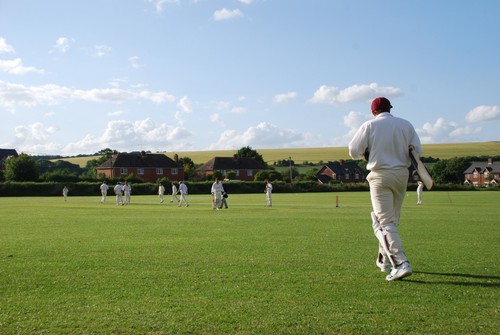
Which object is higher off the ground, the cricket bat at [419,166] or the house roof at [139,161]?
the house roof at [139,161]

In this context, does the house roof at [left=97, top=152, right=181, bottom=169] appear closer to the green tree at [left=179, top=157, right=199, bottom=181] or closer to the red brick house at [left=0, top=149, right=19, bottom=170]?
the green tree at [left=179, top=157, right=199, bottom=181]

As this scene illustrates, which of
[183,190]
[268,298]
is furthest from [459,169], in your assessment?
[268,298]

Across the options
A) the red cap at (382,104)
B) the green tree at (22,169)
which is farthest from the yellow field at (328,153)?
the red cap at (382,104)

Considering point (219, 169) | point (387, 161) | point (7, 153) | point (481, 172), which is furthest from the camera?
point (7, 153)

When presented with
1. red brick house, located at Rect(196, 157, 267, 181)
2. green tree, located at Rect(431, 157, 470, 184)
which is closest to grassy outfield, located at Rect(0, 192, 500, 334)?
red brick house, located at Rect(196, 157, 267, 181)

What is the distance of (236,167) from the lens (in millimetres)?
146625

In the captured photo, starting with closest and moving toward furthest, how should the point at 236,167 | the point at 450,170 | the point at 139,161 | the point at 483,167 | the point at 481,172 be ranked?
the point at 139,161
the point at 450,170
the point at 236,167
the point at 481,172
the point at 483,167

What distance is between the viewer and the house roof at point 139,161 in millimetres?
128625

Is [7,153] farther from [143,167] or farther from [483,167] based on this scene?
[483,167]

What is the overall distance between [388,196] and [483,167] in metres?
153

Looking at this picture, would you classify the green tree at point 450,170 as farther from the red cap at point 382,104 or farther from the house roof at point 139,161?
the red cap at point 382,104

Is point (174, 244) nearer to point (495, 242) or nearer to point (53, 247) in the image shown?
point (53, 247)

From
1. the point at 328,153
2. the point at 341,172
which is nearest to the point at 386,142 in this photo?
the point at 341,172

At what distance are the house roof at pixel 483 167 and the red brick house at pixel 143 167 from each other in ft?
249
